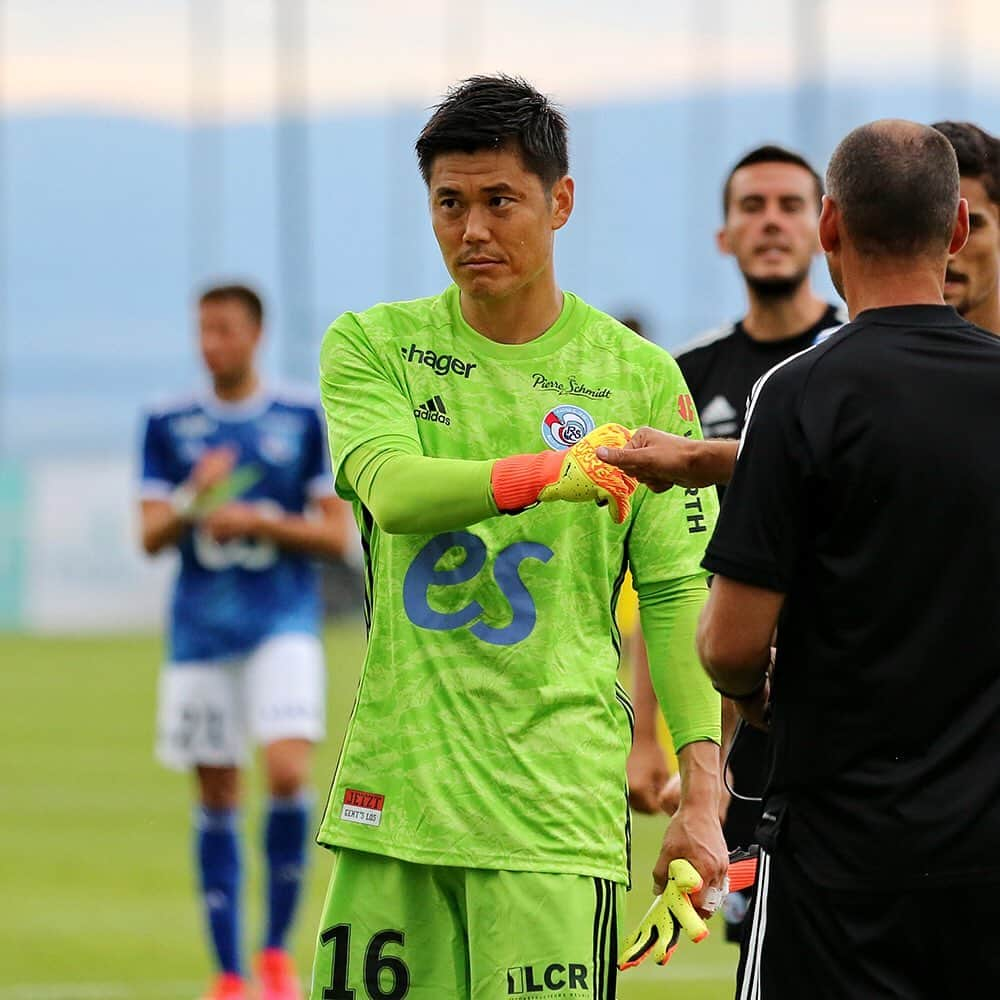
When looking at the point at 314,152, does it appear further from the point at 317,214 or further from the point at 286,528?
the point at 286,528

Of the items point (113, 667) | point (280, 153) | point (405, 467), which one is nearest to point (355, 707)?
point (405, 467)

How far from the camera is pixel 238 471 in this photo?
31.1 feet

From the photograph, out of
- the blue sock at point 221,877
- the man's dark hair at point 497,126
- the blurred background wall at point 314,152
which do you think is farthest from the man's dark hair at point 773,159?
the blurred background wall at point 314,152

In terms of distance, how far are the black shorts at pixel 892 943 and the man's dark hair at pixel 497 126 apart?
1.57 metres

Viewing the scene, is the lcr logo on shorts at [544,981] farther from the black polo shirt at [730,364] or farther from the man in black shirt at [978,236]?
the black polo shirt at [730,364]

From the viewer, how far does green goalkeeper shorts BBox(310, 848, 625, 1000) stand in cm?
419

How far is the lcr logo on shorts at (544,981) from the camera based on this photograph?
418 cm

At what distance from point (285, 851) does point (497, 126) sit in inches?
198

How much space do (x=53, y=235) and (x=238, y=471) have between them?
3756 centimetres

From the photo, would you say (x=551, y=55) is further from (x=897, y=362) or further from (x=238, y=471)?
(x=897, y=362)

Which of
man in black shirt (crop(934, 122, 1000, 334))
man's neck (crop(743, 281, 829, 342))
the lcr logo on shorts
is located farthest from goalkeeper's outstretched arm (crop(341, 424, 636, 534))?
man's neck (crop(743, 281, 829, 342))

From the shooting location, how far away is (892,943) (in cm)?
357

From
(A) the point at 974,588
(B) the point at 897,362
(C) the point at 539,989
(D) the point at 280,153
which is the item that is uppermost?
(D) the point at 280,153

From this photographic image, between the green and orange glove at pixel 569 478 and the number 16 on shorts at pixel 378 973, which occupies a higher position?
the green and orange glove at pixel 569 478
